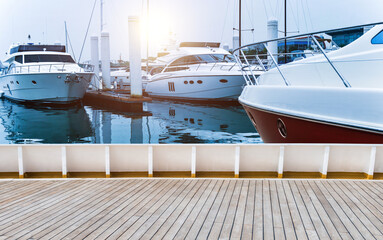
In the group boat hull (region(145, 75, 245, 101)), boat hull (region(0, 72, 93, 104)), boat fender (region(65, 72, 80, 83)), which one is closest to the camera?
boat hull (region(145, 75, 245, 101))

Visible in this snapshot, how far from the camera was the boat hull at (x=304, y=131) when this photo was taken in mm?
5219

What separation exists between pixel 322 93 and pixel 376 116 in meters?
0.95

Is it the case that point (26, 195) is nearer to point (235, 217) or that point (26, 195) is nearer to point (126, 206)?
point (126, 206)

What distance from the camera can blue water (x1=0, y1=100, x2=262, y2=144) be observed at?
523 inches

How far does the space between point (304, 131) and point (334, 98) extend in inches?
31.8

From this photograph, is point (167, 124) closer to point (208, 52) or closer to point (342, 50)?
point (208, 52)

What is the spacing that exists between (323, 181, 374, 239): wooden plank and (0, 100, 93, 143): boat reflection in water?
33.6 ft

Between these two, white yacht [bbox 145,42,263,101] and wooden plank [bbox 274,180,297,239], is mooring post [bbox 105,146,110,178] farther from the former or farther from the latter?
white yacht [bbox 145,42,263,101]

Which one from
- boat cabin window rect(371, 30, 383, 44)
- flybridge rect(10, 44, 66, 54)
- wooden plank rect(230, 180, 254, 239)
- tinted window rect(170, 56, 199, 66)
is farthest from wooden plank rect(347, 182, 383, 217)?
flybridge rect(10, 44, 66, 54)

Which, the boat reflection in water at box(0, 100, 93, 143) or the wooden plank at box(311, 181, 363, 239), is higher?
the wooden plank at box(311, 181, 363, 239)

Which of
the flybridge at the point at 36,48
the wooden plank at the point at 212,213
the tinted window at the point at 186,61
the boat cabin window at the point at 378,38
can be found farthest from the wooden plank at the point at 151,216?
the flybridge at the point at 36,48

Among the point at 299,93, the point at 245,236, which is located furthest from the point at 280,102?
the point at 245,236

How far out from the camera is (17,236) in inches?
122

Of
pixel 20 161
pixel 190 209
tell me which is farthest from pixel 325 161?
pixel 20 161
